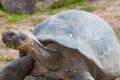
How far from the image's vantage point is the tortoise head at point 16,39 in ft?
11.2

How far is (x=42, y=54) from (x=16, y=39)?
443mm

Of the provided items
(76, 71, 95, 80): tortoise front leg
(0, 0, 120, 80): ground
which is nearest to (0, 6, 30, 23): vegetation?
(0, 0, 120, 80): ground

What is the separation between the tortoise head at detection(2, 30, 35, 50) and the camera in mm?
3406

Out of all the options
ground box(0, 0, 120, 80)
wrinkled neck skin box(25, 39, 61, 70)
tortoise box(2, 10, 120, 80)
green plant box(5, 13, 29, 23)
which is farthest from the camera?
green plant box(5, 13, 29, 23)

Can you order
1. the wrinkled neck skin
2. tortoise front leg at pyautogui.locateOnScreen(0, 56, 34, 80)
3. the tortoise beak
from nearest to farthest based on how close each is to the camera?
the tortoise beak → the wrinkled neck skin → tortoise front leg at pyautogui.locateOnScreen(0, 56, 34, 80)

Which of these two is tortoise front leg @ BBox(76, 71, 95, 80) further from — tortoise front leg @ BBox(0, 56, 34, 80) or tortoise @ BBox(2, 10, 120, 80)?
tortoise front leg @ BBox(0, 56, 34, 80)

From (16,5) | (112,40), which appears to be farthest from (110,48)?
(16,5)

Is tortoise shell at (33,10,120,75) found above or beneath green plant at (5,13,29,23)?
above

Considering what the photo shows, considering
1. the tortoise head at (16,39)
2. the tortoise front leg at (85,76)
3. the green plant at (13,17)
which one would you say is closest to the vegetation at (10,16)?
the green plant at (13,17)

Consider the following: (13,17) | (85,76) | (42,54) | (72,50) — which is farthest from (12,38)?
(13,17)

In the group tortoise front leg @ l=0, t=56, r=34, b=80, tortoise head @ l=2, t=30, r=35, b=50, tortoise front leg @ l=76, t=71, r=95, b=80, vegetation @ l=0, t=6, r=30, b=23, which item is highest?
tortoise head @ l=2, t=30, r=35, b=50

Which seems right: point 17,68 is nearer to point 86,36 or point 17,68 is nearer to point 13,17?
point 86,36

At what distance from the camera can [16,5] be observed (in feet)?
33.1

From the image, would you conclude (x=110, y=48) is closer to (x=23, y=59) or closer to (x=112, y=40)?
(x=112, y=40)
